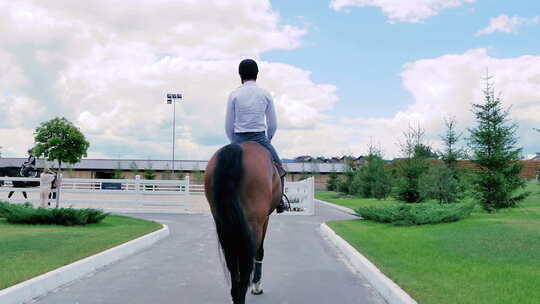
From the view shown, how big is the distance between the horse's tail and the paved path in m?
1.37

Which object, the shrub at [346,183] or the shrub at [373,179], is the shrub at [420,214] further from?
the shrub at [346,183]

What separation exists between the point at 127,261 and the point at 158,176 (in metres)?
59.8

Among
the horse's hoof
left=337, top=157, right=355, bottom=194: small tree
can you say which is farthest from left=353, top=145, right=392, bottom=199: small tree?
the horse's hoof

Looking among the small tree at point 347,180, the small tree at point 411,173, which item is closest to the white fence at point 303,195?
the small tree at point 411,173

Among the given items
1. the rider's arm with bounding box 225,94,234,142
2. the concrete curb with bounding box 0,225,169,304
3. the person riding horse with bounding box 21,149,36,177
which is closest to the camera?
the concrete curb with bounding box 0,225,169,304

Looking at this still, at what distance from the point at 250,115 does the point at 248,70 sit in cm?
59

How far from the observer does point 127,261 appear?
855cm

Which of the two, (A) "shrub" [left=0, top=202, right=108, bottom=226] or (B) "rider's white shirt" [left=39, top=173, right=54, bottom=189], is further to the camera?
(B) "rider's white shirt" [left=39, top=173, right=54, bottom=189]

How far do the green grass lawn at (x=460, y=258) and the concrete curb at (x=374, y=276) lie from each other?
0.13 meters

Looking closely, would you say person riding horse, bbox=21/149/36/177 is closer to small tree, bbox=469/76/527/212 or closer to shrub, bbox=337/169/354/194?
small tree, bbox=469/76/527/212

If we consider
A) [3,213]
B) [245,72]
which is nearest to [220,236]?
[245,72]

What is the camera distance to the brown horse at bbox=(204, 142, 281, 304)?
169 inches

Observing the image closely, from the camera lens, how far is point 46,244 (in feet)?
30.0

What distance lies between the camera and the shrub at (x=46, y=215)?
42.7 ft
